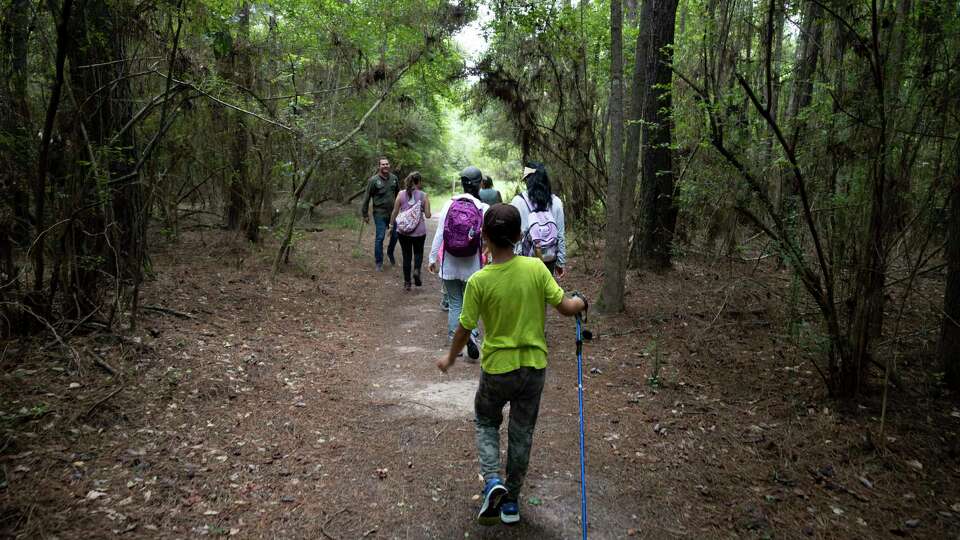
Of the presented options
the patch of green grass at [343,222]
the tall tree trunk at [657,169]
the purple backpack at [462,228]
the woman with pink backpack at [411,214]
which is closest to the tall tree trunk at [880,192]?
the purple backpack at [462,228]

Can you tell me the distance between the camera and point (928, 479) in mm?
3988

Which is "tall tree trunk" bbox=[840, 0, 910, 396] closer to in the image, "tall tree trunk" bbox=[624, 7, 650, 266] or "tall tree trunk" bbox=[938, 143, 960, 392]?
"tall tree trunk" bbox=[938, 143, 960, 392]

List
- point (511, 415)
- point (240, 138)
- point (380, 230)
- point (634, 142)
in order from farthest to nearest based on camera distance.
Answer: point (380, 230) < point (240, 138) < point (634, 142) < point (511, 415)

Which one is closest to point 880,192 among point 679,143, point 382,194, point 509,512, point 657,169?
point 509,512

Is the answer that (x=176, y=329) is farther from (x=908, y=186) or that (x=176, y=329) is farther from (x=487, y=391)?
(x=908, y=186)

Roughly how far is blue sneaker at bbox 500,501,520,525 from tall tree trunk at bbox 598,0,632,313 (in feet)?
16.0

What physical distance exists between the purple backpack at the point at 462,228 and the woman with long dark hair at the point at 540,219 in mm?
580

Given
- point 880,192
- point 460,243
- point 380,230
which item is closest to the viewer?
point 880,192

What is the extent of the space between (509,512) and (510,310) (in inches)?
51.3

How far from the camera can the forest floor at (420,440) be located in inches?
140

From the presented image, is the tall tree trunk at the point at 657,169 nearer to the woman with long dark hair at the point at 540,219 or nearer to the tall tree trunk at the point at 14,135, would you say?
the woman with long dark hair at the point at 540,219

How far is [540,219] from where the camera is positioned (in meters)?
6.47

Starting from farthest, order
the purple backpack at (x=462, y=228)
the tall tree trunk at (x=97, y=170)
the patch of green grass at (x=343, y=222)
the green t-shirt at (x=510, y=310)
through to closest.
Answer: the patch of green grass at (x=343, y=222), the purple backpack at (x=462, y=228), the tall tree trunk at (x=97, y=170), the green t-shirt at (x=510, y=310)

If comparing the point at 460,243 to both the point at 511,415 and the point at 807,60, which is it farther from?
the point at 807,60
